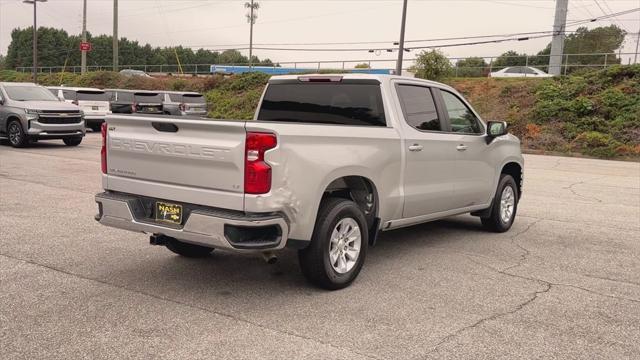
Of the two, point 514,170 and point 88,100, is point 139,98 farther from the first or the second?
point 514,170

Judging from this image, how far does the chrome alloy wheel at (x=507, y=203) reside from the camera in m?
7.69

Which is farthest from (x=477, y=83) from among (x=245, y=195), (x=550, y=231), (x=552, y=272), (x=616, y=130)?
(x=245, y=195)

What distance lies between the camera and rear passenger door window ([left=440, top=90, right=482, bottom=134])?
22.1ft

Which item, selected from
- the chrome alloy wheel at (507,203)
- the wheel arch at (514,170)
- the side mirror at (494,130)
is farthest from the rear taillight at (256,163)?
the wheel arch at (514,170)

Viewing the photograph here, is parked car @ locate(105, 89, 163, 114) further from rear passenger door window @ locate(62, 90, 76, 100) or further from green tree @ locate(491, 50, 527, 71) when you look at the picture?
green tree @ locate(491, 50, 527, 71)

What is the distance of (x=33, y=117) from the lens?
54.4 feet

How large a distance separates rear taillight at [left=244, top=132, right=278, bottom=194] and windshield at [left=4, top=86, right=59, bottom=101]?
1564cm

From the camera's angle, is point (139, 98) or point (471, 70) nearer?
point (139, 98)

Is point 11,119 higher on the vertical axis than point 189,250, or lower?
higher

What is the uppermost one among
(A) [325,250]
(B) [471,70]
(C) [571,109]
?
(B) [471,70]

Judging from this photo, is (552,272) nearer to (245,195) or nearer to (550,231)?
(550,231)

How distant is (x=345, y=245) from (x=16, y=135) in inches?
593

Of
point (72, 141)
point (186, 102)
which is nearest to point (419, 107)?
point (72, 141)

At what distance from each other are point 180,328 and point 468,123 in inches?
175
